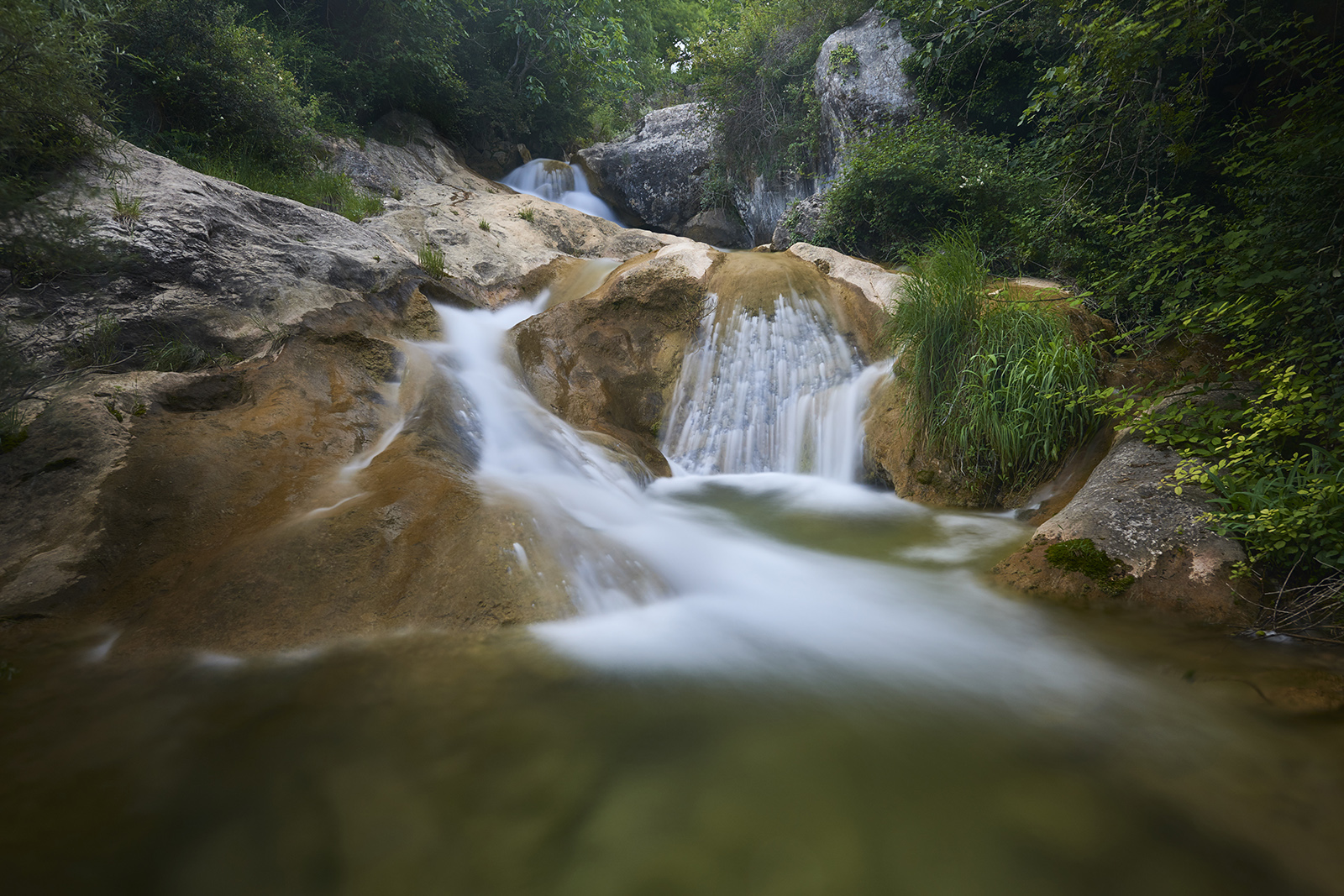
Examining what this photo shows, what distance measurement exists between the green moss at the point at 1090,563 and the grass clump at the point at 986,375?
3.77 ft

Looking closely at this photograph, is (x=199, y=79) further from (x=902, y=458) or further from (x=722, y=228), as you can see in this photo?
(x=722, y=228)

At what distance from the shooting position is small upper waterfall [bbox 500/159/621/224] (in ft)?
45.8

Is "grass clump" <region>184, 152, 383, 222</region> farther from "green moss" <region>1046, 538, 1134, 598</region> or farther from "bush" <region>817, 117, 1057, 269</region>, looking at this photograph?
"green moss" <region>1046, 538, 1134, 598</region>

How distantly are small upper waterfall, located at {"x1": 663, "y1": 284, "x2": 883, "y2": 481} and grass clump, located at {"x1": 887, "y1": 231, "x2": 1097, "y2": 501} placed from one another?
85 cm

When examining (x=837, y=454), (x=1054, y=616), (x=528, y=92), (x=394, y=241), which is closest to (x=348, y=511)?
(x=1054, y=616)

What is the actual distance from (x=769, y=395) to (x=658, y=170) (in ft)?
36.2

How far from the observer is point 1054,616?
297 cm

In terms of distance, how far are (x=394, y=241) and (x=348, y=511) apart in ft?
17.7

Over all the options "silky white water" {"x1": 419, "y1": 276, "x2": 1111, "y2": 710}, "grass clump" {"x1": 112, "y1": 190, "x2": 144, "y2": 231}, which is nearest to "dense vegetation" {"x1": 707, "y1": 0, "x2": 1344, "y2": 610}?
"silky white water" {"x1": 419, "y1": 276, "x2": 1111, "y2": 710}

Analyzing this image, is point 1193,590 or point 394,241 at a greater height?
point 394,241

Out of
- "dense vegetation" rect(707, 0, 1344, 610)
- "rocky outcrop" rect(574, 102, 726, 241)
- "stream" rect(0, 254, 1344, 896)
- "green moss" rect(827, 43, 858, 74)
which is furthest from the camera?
"rocky outcrop" rect(574, 102, 726, 241)

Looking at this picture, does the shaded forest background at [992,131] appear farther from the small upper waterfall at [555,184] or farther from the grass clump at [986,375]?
the small upper waterfall at [555,184]

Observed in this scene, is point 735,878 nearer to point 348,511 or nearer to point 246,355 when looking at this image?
point 348,511

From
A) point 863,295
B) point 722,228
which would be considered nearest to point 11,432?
point 863,295
